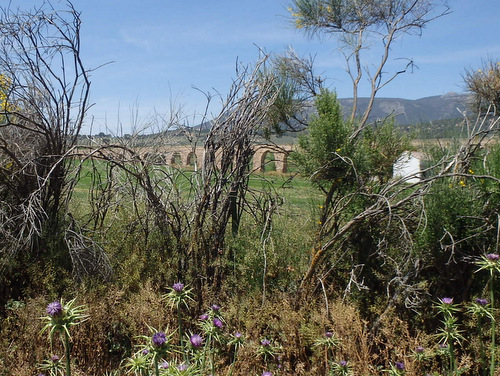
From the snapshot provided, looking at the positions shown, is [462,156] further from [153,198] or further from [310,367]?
[153,198]

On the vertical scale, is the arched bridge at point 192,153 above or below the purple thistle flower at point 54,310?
above

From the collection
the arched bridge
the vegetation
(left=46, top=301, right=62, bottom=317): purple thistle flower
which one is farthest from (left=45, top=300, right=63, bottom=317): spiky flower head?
the arched bridge

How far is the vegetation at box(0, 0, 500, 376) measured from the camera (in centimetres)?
375

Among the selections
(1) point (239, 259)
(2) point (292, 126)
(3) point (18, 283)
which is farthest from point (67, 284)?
(2) point (292, 126)

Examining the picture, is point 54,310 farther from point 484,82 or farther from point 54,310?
point 484,82

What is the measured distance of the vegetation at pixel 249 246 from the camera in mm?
3748

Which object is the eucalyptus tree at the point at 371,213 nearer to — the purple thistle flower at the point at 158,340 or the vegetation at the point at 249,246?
the vegetation at the point at 249,246

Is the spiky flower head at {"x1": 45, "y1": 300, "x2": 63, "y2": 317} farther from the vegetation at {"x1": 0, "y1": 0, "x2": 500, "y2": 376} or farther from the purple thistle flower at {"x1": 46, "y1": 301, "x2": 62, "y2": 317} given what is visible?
the vegetation at {"x1": 0, "y1": 0, "x2": 500, "y2": 376}

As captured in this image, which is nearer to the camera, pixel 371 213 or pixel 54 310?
pixel 54 310

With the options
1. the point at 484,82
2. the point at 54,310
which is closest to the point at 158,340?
the point at 54,310

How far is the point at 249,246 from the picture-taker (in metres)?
4.47

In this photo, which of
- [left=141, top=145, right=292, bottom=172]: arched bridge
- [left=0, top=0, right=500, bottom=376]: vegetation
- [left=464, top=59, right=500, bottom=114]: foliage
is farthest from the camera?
[left=464, top=59, right=500, bottom=114]: foliage

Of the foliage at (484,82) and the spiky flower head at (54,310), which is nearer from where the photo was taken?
the spiky flower head at (54,310)

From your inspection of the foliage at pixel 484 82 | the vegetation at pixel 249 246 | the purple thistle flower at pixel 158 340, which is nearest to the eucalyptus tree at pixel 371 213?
the vegetation at pixel 249 246
